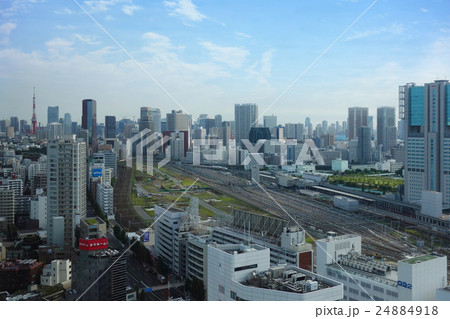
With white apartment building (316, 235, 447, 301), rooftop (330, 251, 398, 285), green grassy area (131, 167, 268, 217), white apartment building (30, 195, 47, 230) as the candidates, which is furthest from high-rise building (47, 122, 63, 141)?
rooftop (330, 251, 398, 285)

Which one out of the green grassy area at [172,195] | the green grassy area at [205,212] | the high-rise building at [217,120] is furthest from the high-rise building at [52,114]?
the high-rise building at [217,120]

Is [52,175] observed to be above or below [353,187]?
above

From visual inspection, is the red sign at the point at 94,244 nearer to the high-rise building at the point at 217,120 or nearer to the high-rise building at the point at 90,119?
the high-rise building at the point at 90,119

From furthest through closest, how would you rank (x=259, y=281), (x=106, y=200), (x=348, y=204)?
1. (x=348, y=204)
2. (x=106, y=200)
3. (x=259, y=281)

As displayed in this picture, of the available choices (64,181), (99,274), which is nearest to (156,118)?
(64,181)

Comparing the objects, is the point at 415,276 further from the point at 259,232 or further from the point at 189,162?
the point at 189,162

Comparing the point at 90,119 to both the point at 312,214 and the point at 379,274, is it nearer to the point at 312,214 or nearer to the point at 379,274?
the point at 312,214
